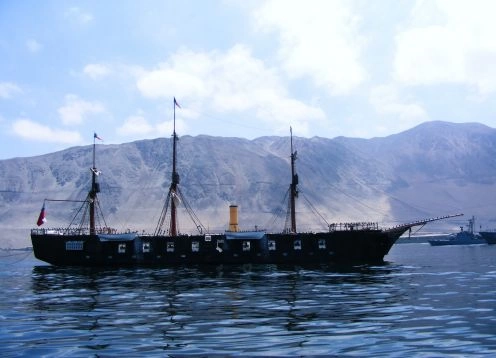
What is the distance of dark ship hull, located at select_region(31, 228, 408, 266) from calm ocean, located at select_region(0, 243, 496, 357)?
21.9 metres

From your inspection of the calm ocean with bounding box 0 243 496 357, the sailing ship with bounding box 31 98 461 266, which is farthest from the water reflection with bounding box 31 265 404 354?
the sailing ship with bounding box 31 98 461 266

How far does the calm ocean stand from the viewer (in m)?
18.4

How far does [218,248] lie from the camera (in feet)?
213

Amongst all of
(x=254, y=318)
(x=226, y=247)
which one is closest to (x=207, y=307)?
(x=254, y=318)

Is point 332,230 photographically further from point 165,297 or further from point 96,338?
point 96,338

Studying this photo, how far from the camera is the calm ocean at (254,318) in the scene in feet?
60.4

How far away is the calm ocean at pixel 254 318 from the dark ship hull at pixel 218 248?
2192 cm

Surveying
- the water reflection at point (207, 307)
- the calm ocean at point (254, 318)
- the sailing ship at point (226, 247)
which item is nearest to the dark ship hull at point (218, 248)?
the sailing ship at point (226, 247)

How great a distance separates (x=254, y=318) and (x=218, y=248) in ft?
135

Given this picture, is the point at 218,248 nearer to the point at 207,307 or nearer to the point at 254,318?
the point at 207,307

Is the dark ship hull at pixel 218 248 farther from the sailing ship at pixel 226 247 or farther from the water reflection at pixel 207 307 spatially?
the water reflection at pixel 207 307

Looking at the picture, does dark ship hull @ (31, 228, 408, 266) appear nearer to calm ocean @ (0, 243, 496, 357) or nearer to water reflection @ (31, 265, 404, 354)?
water reflection @ (31, 265, 404, 354)

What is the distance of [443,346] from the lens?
18.3 m

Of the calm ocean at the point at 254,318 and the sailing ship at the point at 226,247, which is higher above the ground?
the sailing ship at the point at 226,247
